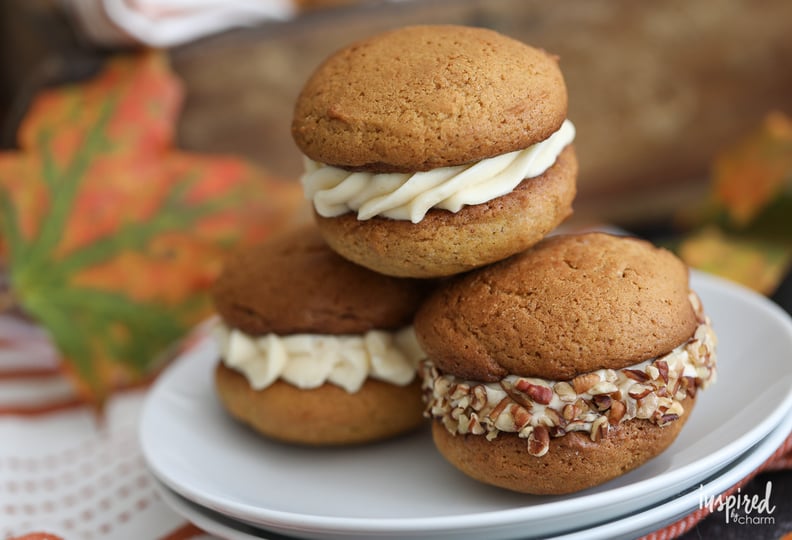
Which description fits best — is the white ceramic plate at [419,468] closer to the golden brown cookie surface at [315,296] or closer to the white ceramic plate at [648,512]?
the white ceramic plate at [648,512]

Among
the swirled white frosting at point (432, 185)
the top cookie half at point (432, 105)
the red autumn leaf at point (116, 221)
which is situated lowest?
the red autumn leaf at point (116, 221)

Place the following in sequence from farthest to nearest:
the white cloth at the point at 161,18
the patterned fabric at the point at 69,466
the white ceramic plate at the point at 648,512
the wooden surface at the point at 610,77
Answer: the wooden surface at the point at 610,77
the white cloth at the point at 161,18
the patterned fabric at the point at 69,466
the white ceramic plate at the point at 648,512

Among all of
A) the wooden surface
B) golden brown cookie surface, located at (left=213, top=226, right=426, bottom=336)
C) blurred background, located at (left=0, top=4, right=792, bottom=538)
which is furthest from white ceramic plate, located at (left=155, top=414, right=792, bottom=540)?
the wooden surface

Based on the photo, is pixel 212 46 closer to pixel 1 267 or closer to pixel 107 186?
pixel 107 186

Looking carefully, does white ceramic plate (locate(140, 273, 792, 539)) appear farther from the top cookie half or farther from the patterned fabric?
the top cookie half

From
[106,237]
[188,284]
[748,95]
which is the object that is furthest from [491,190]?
[748,95]

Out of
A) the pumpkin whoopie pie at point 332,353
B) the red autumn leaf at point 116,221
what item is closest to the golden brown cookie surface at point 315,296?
the pumpkin whoopie pie at point 332,353
